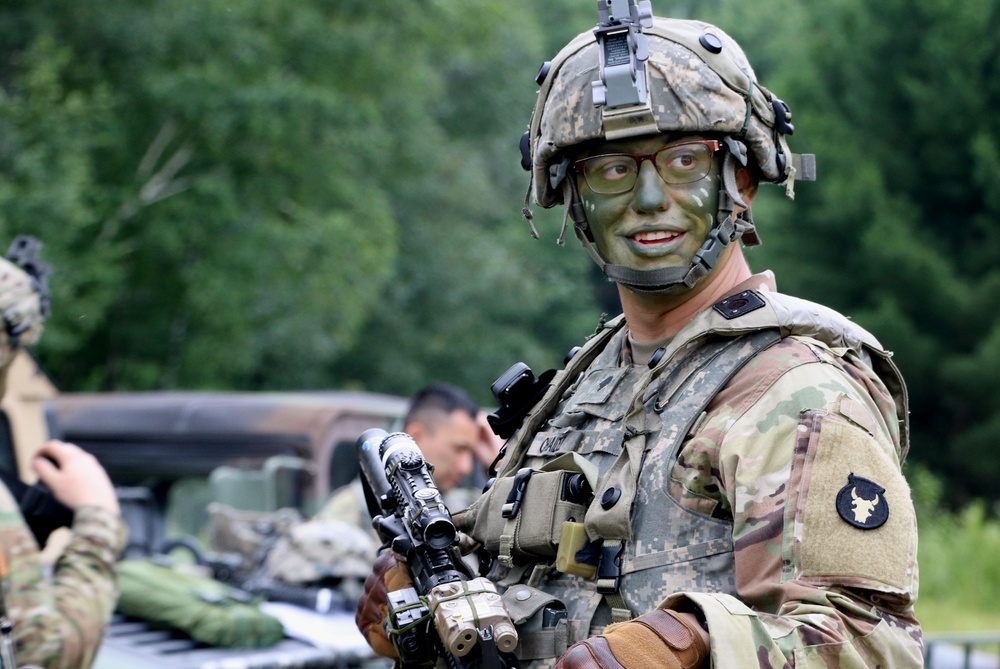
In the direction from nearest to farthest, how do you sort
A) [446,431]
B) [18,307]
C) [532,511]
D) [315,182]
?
[532,511], [18,307], [446,431], [315,182]

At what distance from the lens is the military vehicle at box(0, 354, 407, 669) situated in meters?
5.55

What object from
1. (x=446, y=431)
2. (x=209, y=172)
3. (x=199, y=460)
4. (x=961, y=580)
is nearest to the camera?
(x=446, y=431)

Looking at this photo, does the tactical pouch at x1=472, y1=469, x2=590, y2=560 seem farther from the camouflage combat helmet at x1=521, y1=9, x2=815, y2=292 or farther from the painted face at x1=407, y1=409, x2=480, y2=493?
the painted face at x1=407, y1=409, x2=480, y2=493

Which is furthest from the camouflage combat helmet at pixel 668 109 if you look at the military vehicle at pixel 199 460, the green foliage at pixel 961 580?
the green foliage at pixel 961 580

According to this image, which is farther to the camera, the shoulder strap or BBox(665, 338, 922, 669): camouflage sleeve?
the shoulder strap

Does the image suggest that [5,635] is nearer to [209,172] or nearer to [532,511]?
[532,511]

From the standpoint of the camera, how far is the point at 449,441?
6406 millimetres

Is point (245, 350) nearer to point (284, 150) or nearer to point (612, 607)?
point (284, 150)

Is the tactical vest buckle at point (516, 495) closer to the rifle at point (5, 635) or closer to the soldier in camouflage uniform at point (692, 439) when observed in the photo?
the soldier in camouflage uniform at point (692, 439)

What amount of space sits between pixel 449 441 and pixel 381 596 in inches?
138

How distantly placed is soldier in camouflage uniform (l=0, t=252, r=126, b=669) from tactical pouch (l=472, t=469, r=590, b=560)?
176 cm

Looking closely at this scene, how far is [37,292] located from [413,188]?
2373 cm

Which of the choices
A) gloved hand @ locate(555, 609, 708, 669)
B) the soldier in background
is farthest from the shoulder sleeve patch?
the soldier in background

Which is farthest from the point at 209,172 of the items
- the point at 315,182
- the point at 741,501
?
the point at 741,501
